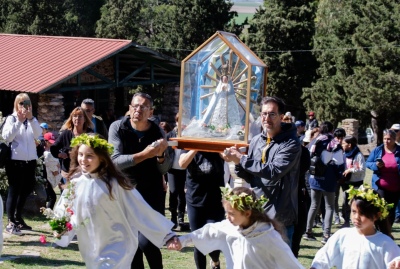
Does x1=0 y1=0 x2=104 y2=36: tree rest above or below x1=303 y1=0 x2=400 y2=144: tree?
above

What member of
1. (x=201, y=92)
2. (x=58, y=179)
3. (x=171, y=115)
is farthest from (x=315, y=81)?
(x=201, y=92)

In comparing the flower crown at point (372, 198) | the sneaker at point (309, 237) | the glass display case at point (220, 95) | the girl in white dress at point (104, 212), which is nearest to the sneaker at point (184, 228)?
the sneaker at point (309, 237)

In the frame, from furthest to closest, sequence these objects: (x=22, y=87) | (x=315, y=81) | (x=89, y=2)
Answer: (x=89, y=2) < (x=315, y=81) < (x=22, y=87)

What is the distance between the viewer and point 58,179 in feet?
40.7

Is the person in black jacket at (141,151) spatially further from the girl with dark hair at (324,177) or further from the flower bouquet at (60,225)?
the girl with dark hair at (324,177)

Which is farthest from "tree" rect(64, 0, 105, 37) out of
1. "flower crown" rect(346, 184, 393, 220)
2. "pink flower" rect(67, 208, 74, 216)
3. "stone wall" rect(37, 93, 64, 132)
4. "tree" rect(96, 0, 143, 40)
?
"flower crown" rect(346, 184, 393, 220)

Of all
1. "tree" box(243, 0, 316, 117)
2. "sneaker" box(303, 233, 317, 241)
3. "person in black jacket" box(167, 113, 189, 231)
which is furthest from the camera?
"tree" box(243, 0, 316, 117)

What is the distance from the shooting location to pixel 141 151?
7332 millimetres

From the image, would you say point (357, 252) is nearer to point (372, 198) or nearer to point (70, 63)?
point (372, 198)

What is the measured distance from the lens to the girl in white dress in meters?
6.34

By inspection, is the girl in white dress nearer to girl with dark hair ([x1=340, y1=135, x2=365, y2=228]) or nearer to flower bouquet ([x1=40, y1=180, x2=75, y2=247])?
flower bouquet ([x1=40, y1=180, x2=75, y2=247])

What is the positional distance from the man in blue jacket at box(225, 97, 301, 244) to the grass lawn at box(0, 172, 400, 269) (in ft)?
8.52

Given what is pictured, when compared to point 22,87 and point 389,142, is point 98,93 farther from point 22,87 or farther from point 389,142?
point 389,142

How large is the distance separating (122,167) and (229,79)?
1635 millimetres
